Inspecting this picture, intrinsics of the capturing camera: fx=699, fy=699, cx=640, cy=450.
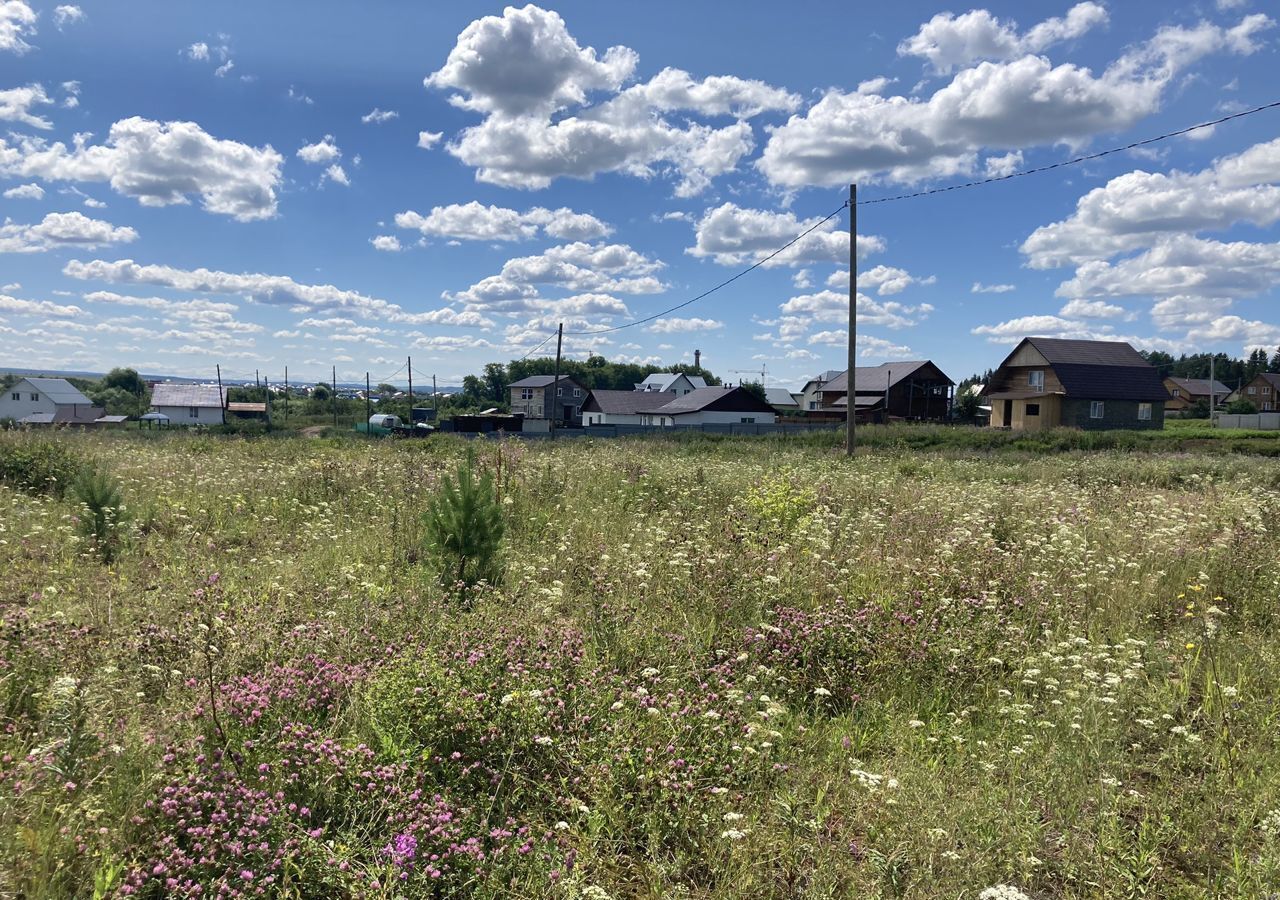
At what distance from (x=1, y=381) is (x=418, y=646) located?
373 feet

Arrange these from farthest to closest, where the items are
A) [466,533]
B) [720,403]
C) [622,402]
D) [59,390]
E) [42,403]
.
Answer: [59,390], [42,403], [622,402], [720,403], [466,533]

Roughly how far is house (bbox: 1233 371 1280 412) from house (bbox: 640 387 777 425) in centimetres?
7263

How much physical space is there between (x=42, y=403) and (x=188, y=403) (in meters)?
16.6

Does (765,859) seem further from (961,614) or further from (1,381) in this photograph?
(1,381)

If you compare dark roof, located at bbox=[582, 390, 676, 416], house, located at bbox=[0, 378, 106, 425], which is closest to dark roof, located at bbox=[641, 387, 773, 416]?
dark roof, located at bbox=[582, 390, 676, 416]

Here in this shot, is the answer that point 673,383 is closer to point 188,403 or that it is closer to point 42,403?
point 188,403

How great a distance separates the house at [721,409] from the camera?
63.7m

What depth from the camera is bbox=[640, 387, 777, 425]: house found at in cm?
6366

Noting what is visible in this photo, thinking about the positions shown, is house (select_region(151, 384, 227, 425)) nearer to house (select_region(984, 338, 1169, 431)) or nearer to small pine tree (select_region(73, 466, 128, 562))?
house (select_region(984, 338, 1169, 431))

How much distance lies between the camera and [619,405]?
72.3m

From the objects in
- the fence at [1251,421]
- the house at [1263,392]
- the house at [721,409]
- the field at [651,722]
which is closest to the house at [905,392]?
the house at [721,409]

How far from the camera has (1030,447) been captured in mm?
26609

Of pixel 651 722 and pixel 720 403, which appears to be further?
pixel 720 403

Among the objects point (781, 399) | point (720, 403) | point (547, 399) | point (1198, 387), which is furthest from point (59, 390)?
point (1198, 387)
